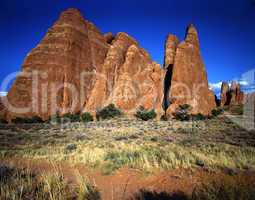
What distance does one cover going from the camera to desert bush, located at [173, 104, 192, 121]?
40953 millimetres

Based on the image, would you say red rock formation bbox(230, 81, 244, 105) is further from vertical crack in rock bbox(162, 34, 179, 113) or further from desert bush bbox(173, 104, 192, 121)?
desert bush bbox(173, 104, 192, 121)

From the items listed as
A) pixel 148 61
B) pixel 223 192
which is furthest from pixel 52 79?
pixel 223 192

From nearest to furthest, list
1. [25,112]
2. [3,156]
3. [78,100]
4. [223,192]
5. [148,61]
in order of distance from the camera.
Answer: [223,192] → [3,156] → [25,112] → [78,100] → [148,61]

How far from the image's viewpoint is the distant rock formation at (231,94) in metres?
77.4

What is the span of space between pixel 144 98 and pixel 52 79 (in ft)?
78.2

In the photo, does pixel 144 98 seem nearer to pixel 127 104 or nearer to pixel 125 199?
pixel 127 104

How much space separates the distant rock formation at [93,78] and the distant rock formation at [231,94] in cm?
2460

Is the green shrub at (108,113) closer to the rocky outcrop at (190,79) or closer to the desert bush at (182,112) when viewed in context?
the rocky outcrop at (190,79)

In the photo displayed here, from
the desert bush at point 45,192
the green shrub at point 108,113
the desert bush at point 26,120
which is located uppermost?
the green shrub at point 108,113

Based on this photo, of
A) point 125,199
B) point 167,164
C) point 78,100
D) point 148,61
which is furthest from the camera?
point 148,61

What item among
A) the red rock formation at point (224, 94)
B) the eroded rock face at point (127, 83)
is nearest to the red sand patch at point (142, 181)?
the eroded rock face at point (127, 83)

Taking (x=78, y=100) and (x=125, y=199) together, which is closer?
(x=125, y=199)

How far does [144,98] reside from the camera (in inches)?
2026

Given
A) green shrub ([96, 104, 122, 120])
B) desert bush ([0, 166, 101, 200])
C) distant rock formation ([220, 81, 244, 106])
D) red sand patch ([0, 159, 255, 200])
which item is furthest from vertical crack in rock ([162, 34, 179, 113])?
desert bush ([0, 166, 101, 200])
